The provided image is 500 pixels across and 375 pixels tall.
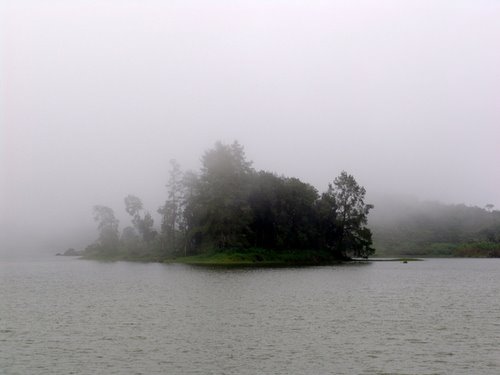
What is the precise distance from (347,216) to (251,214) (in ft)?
128

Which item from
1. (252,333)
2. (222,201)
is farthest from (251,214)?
(252,333)

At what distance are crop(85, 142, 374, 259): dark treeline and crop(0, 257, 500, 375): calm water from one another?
277 ft

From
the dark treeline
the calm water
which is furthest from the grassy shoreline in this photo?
the calm water

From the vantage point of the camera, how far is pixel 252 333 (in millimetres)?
34156

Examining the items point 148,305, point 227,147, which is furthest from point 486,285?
point 227,147

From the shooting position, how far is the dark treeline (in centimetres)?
14300

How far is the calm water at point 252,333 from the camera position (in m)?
25.9

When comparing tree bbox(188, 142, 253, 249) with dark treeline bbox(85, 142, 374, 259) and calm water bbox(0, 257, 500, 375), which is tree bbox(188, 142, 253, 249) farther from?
calm water bbox(0, 257, 500, 375)

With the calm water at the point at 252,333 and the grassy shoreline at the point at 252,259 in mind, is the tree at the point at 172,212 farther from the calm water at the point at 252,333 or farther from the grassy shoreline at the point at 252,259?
the calm water at the point at 252,333

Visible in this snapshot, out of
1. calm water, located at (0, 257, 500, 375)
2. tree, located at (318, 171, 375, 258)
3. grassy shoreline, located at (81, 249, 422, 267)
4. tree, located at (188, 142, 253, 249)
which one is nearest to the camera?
calm water, located at (0, 257, 500, 375)

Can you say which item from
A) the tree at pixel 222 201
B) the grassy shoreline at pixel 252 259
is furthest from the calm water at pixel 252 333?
the tree at pixel 222 201

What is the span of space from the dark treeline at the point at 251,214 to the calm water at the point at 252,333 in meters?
84.5

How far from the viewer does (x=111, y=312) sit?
44.3 meters

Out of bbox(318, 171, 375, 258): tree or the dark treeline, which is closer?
the dark treeline
